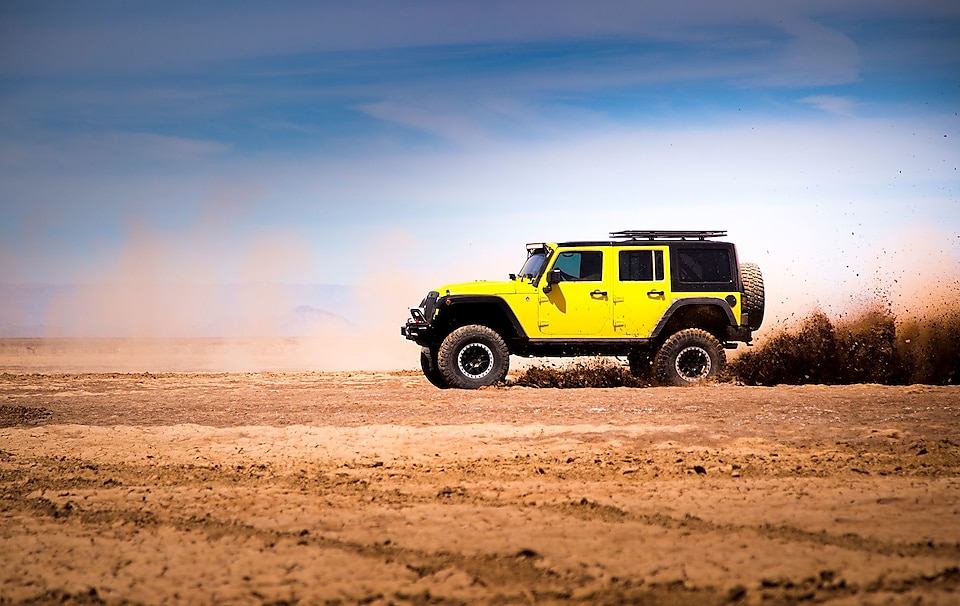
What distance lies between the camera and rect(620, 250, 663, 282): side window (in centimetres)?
1427

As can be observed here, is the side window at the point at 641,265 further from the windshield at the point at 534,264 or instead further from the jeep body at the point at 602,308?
the windshield at the point at 534,264

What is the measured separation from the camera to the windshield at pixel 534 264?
14.3 metres

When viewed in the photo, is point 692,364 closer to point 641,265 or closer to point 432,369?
point 641,265

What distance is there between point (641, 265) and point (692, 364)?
1.84 metres

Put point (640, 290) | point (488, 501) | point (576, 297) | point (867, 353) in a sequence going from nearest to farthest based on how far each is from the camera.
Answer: point (488, 501)
point (576, 297)
point (640, 290)
point (867, 353)

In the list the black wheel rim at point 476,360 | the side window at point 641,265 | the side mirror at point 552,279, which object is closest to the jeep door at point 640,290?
the side window at point 641,265

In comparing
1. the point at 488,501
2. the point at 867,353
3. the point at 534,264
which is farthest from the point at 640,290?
the point at 488,501

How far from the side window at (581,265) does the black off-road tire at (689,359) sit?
162 centimetres

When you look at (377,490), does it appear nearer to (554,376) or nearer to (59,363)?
(554,376)

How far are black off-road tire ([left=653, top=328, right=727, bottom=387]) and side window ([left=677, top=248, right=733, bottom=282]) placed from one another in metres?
0.87

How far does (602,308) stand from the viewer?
14250 millimetres

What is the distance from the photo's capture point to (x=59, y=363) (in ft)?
88.7

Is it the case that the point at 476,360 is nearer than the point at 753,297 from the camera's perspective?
Yes

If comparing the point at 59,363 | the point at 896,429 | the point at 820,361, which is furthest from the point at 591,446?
the point at 59,363
